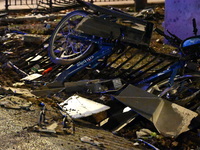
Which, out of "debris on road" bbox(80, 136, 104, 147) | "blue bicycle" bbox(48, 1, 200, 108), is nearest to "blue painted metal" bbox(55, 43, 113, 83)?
"blue bicycle" bbox(48, 1, 200, 108)

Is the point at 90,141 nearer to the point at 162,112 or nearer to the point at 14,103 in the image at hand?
the point at 162,112

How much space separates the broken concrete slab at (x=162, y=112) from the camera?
624 cm

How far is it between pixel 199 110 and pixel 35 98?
2.49m

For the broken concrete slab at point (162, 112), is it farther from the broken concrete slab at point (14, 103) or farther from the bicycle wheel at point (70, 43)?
the bicycle wheel at point (70, 43)

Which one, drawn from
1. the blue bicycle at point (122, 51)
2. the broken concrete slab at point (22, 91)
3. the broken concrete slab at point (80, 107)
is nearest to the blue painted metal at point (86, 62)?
the blue bicycle at point (122, 51)

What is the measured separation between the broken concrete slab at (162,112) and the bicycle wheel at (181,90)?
12.8 inches

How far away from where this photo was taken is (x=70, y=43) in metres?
8.55

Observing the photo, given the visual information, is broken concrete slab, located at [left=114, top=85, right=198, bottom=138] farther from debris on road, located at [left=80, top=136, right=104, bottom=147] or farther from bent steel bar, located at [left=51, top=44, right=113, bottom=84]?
bent steel bar, located at [left=51, top=44, right=113, bottom=84]

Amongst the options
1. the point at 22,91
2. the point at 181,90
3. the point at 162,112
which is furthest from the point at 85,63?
the point at 162,112

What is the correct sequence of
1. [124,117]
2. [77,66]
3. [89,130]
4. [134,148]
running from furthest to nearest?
1. [77,66]
2. [124,117]
3. [89,130]
4. [134,148]

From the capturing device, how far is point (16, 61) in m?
9.74

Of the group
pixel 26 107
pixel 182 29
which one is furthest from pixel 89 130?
pixel 182 29

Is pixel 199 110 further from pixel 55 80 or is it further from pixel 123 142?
pixel 55 80

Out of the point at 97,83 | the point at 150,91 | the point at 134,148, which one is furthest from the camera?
the point at 97,83
